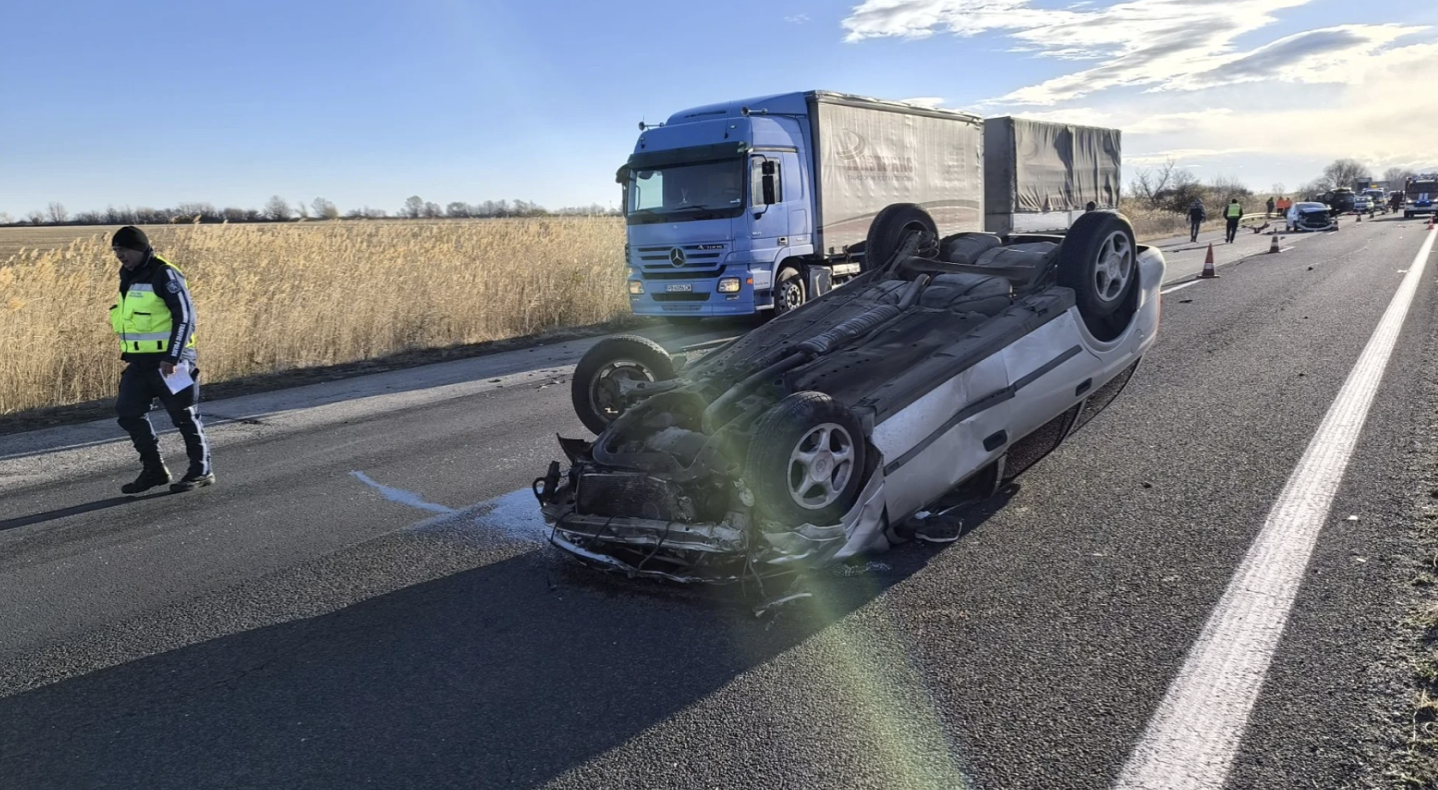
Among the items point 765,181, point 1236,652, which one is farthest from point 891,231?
point 765,181

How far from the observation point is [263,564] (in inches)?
180

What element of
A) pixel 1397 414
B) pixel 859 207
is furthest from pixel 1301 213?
pixel 1397 414

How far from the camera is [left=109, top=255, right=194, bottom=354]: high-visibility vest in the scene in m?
5.98

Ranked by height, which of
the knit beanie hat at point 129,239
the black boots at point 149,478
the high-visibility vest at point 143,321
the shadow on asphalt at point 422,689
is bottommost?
the shadow on asphalt at point 422,689

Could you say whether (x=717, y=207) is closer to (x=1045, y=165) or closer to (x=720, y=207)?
(x=720, y=207)

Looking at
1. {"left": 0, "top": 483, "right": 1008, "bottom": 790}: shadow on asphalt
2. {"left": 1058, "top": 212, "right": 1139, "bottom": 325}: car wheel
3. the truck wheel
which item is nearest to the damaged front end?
{"left": 0, "top": 483, "right": 1008, "bottom": 790}: shadow on asphalt

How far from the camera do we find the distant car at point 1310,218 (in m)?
39.7

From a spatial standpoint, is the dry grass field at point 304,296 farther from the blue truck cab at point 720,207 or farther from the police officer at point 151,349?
the police officer at point 151,349

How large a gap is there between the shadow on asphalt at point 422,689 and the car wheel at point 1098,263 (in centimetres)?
181

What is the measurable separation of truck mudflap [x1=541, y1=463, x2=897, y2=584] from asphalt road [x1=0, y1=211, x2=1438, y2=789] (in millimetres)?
172

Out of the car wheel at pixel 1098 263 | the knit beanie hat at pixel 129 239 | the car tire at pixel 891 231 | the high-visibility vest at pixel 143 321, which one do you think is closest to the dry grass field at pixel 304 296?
the high-visibility vest at pixel 143 321

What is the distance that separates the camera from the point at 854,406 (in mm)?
4008

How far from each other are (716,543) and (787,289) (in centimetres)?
1061

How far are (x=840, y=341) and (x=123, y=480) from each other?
199 inches
